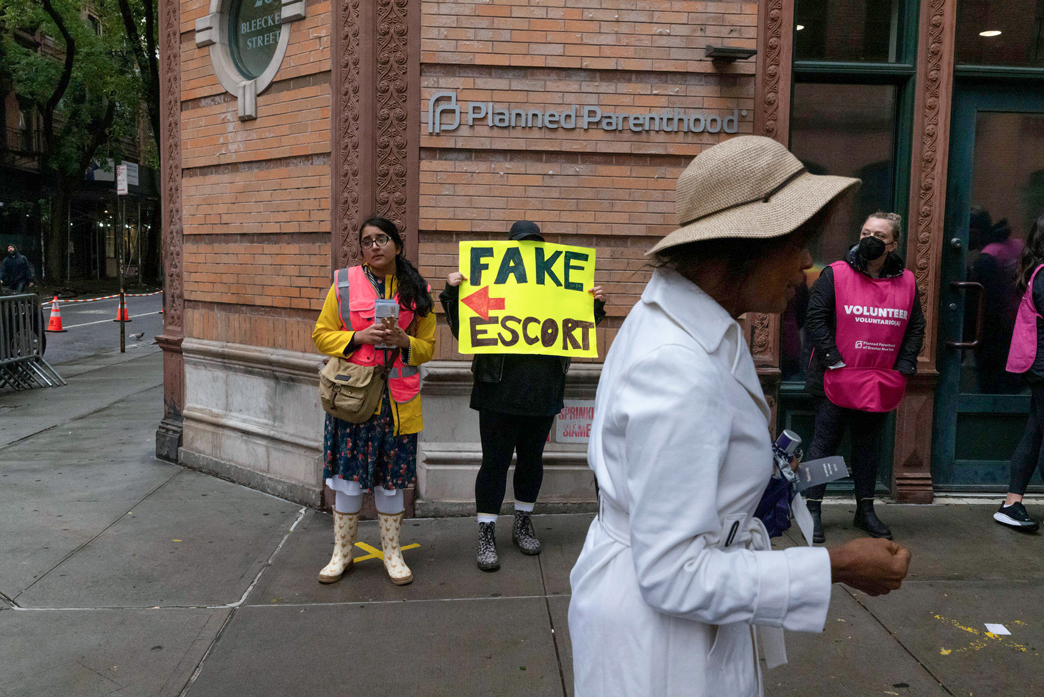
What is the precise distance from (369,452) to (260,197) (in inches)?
105

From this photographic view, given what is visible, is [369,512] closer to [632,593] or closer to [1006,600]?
[1006,600]

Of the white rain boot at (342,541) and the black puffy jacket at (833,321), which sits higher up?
the black puffy jacket at (833,321)

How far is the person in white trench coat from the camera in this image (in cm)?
144

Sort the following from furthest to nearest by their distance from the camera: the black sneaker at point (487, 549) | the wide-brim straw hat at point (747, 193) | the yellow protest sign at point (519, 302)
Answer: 1. the black sneaker at point (487, 549)
2. the yellow protest sign at point (519, 302)
3. the wide-brim straw hat at point (747, 193)

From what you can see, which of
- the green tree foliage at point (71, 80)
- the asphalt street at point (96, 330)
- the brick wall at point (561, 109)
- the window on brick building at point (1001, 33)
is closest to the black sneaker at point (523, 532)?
the brick wall at point (561, 109)

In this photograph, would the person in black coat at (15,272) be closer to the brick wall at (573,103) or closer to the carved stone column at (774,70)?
the brick wall at (573,103)

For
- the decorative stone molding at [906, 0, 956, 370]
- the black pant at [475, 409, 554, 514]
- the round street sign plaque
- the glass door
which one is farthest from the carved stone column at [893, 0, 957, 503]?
the round street sign plaque

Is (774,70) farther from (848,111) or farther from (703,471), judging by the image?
(703,471)

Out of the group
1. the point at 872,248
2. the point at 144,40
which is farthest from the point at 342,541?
the point at 144,40

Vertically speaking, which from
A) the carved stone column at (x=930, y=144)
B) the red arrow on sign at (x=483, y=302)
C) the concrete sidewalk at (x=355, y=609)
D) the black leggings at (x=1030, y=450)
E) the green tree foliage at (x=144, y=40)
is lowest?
the concrete sidewalk at (x=355, y=609)

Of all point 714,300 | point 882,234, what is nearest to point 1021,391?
point 882,234

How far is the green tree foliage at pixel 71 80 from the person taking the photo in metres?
27.3

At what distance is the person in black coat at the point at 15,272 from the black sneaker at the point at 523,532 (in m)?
16.3

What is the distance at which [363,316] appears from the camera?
461cm
